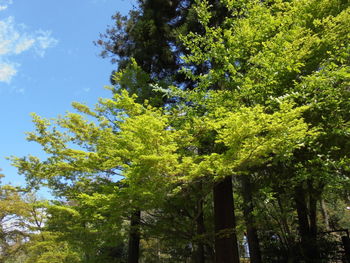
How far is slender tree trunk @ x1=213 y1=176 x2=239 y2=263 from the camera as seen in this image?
6.21 m

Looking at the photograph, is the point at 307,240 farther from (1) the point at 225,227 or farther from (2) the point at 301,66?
(2) the point at 301,66

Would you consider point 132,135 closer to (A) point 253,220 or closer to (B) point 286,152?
(B) point 286,152

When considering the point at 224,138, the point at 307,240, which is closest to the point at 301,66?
the point at 224,138

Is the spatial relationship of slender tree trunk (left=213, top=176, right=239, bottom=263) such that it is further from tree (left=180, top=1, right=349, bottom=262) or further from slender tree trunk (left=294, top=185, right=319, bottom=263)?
slender tree trunk (left=294, top=185, right=319, bottom=263)

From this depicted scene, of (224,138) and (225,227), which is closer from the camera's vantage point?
(224,138)

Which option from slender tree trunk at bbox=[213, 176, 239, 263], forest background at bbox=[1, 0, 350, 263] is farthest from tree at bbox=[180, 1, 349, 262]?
slender tree trunk at bbox=[213, 176, 239, 263]

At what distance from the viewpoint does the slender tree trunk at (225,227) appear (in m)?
6.21

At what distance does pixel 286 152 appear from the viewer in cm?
516

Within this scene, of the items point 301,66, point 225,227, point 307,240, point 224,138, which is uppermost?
point 301,66

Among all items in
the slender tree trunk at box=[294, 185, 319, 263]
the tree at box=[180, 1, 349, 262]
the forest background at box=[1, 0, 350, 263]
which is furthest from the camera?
the slender tree trunk at box=[294, 185, 319, 263]

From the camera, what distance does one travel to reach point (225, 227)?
6.53m

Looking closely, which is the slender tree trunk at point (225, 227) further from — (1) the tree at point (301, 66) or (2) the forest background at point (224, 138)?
(1) the tree at point (301, 66)

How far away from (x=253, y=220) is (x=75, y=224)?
5124 mm

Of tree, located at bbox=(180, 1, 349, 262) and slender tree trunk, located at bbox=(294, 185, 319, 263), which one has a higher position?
tree, located at bbox=(180, 1, 349, 262)
